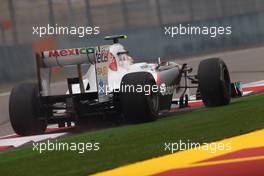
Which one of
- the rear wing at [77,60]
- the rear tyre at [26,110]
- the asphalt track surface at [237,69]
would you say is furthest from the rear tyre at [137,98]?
the asphalt track surface at [237,69]

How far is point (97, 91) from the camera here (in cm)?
1055

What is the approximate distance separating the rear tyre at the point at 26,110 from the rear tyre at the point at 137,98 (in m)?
1.35

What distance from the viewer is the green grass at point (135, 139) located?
716 centimetres

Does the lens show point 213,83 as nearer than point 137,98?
No

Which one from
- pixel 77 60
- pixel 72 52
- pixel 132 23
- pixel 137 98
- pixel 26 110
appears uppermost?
pixel 72 52

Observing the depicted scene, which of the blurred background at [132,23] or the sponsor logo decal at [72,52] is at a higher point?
the sponsor logo decal at [72,52]

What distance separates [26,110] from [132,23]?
15287 millimetres

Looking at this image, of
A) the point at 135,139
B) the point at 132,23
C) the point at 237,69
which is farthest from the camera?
the point at 132,23

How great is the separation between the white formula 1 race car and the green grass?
1.14ft

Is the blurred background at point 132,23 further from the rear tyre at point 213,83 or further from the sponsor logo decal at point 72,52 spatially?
the rear tyre at point 213,83

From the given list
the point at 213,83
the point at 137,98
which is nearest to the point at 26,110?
the point at 137,98

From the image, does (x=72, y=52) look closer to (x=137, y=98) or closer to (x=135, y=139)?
(x=137, y=98)

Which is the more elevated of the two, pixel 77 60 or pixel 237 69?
pixel 77 60

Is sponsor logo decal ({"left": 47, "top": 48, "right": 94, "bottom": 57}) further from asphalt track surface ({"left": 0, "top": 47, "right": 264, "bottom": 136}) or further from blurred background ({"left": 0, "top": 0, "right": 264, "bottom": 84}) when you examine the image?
blurred background ({"left": 0, "top": 0, "right": 264, "bottom": 84})
